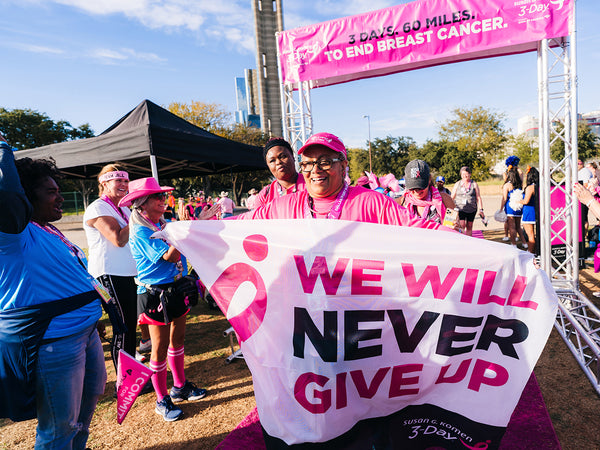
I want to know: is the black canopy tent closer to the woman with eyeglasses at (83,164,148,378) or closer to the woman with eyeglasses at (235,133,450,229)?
the woman with eyeglasses at (83,164,148,378)

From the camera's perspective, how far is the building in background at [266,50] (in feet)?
236

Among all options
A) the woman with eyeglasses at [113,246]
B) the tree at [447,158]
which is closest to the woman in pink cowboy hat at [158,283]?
the woman with eyeglasses at [113,246]

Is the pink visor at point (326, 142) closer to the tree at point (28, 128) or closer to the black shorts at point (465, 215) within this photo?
the black shorts at point (465, 215)

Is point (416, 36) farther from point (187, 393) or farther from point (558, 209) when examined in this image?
point (187, 393)

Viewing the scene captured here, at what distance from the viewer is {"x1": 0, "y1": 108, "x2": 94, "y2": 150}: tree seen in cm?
3575

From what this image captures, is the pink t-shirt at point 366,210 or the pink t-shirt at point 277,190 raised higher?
the pink t-shirt at point 277,190

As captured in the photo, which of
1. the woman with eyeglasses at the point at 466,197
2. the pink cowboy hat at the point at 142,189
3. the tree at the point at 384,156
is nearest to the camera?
the pink cowboy hat at the point at 142,189

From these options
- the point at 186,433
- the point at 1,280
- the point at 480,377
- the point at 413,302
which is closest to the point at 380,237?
the point at 413,302

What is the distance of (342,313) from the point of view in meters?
1.95

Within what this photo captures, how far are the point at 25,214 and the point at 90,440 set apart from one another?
234 cm

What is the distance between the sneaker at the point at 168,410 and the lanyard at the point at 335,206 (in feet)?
7.32

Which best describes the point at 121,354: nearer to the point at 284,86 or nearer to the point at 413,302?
the point at 413,302

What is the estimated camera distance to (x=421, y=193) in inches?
160

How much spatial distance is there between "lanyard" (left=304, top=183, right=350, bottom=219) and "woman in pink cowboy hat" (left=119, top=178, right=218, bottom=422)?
81 centimetres
